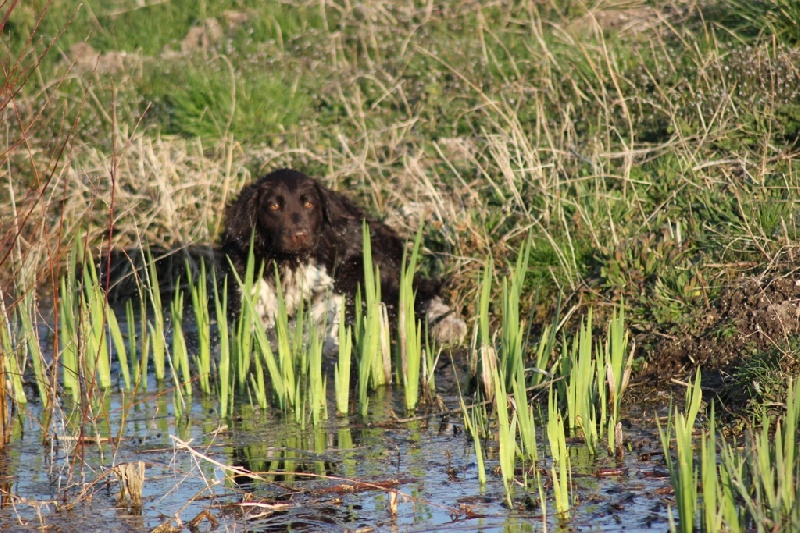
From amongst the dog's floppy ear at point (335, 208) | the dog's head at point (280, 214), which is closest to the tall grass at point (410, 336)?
the dog's head at point (280, 214)

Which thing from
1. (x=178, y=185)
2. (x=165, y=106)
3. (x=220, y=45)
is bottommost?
(x=178, y=185)

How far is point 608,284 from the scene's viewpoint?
582 cm

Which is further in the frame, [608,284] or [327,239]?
[327,239]

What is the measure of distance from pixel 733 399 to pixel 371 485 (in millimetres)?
1695

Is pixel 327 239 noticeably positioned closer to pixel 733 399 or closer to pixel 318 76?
pixel 733 399

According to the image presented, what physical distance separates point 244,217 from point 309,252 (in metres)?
0.44

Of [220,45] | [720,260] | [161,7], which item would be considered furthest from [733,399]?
[161,7]

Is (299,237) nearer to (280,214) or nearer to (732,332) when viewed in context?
(280,214)

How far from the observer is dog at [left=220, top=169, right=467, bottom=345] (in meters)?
6.55

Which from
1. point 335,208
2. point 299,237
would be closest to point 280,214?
point 299,237

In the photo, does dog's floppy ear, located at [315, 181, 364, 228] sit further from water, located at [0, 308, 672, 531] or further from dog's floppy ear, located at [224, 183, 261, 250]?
water, located at [0, 308, 672, 531]

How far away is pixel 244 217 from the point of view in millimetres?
6680

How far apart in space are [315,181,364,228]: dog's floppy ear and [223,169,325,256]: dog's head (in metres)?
0.02

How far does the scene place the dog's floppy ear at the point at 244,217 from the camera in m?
6.67
